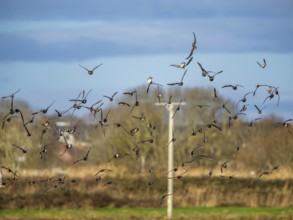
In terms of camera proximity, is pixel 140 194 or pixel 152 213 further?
pixel 140 194

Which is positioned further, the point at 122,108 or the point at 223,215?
the point at 122,108

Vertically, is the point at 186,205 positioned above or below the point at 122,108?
below

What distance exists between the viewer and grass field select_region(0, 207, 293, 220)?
31.5m

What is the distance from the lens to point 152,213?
3403 cm

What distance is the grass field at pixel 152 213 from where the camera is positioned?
31.5 m

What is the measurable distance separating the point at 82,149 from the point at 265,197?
27639 mm

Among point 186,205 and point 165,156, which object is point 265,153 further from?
point 186,205

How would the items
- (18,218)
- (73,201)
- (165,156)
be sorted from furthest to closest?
(165,156) → (73,201) → (18,218)

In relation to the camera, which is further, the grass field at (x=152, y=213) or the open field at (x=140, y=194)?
the open field at (x=140, y=194)

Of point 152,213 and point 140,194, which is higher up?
point 152,213

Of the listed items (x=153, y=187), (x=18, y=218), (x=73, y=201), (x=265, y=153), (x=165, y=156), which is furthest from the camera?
(x=265, y=153)

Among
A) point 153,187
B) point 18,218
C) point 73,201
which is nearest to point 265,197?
point 153,187

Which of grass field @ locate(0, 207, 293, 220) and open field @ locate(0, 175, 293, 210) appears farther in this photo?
open field @ locate(0, 175, 293, 210)

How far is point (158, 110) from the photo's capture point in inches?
2341
